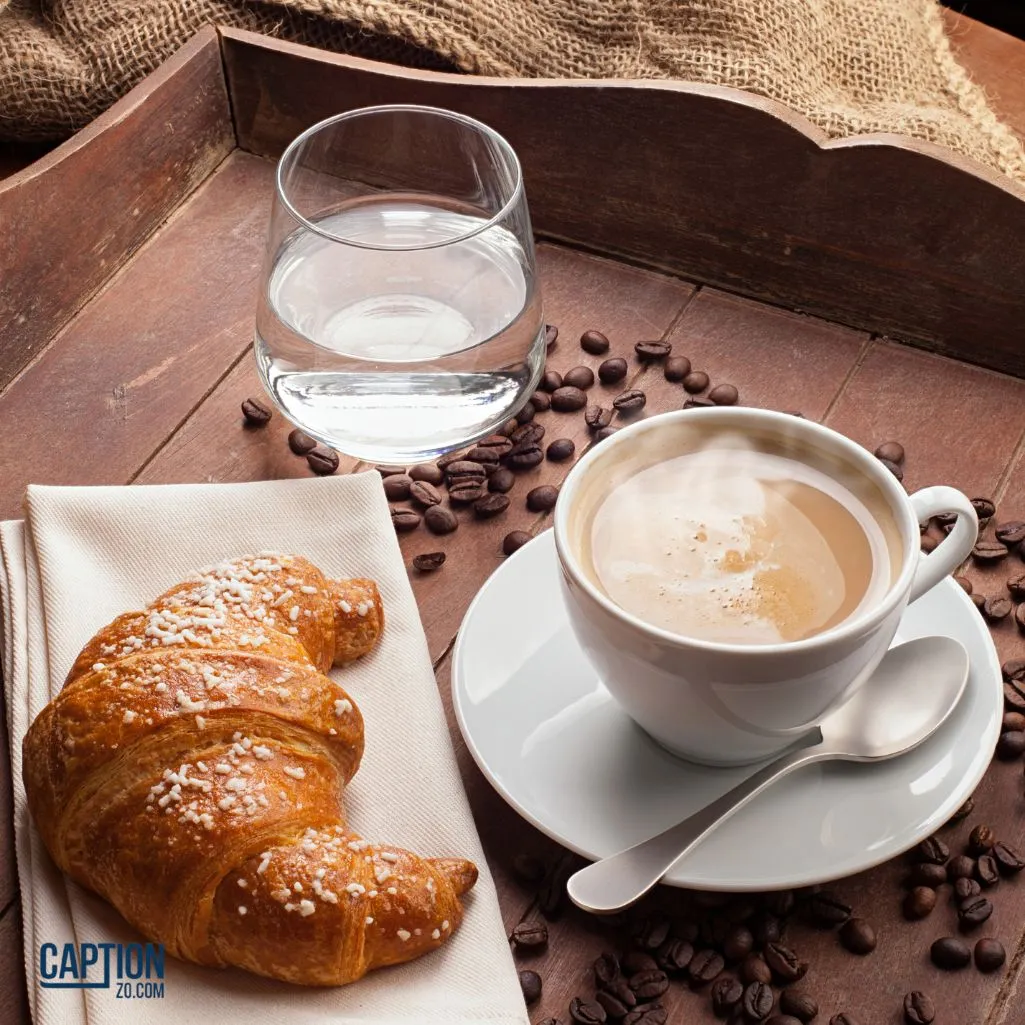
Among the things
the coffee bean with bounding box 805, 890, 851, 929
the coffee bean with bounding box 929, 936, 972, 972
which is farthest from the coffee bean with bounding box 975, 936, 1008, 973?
the coffee bean with bounding box 805, 890, 851, 929

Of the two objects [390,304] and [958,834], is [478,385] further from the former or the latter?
[958,834]

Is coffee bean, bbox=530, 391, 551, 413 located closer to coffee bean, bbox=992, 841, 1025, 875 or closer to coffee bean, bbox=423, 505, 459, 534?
coffee bean, bbox=423, 505, 459, 534

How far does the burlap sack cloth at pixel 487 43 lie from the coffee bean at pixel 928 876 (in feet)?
3.50

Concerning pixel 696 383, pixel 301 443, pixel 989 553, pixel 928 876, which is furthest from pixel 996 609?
pixel 301 443

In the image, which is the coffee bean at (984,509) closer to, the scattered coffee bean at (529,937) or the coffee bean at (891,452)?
the coffee bean at (891,452)

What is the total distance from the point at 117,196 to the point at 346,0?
0.46m

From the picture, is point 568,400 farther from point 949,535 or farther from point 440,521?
point 949,535

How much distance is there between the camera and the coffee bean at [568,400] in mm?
1592

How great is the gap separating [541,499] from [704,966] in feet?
1.83

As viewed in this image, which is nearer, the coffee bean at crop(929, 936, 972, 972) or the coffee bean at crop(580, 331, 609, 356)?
the coffee bean at crop(929, 936, 972, 972)

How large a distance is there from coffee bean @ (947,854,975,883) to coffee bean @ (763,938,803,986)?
16 cm

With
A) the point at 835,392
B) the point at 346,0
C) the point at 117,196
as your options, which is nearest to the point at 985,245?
the point at 835,392

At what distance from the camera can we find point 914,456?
61.0 inches

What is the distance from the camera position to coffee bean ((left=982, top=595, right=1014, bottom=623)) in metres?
1.38
